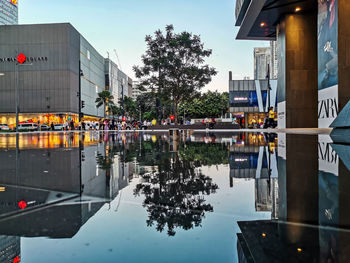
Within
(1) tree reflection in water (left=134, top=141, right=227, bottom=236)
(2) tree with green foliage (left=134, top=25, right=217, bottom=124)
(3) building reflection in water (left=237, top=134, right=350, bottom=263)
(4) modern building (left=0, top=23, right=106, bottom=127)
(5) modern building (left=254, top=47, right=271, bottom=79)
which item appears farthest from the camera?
(5) modern building (left=254, top=47, right=271, bottom=79)

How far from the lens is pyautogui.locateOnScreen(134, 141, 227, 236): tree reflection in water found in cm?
149

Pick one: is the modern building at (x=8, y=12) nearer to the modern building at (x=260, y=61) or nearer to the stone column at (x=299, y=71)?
the modern building at (x=260, y=61)

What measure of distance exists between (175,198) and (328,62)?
57.7 feet

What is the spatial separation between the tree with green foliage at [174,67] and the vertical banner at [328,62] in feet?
53.0

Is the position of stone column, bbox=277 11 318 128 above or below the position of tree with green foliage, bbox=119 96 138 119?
below

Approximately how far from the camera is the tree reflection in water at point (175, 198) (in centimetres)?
149

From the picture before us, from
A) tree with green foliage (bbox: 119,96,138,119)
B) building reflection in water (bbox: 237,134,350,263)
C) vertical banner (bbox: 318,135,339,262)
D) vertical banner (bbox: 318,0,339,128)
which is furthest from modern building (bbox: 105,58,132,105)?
building reflection in water (bbox: 237,134,350,263)

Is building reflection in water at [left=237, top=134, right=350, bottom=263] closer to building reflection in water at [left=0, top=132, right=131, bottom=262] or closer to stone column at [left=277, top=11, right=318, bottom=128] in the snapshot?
building reflection in water at [left=0, top=132, right=131, bottom=262]

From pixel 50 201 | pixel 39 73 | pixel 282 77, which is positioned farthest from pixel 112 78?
pixel 50 201

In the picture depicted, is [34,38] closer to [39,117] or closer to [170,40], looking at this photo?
[39,117]

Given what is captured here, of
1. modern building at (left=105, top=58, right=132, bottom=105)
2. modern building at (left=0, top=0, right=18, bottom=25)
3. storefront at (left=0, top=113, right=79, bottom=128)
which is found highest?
modern building at (left=0, top=0, right=18, bottom=25)

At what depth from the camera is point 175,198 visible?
200cm

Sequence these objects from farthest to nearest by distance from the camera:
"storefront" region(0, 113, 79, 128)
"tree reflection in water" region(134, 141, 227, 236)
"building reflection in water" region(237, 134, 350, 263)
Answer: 1. "storefront" region(0, 113, 79, 128)
2. "tree reflection in water" region(134, 141, 227, 236)
3. "building reflection in water" region(237, 134, 350, 263)

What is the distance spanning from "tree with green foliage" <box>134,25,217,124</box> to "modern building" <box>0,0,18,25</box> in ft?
628
